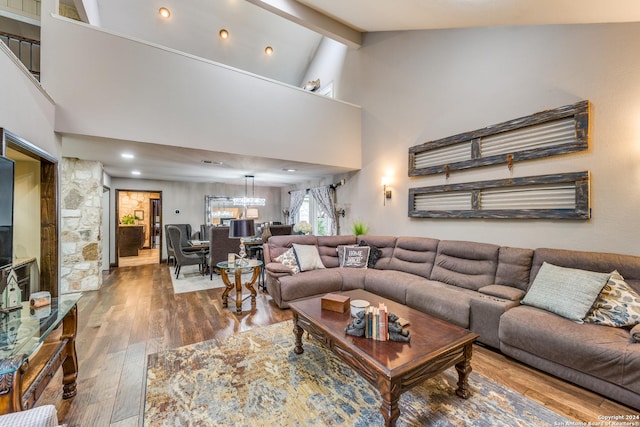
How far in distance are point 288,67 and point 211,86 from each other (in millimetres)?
3937

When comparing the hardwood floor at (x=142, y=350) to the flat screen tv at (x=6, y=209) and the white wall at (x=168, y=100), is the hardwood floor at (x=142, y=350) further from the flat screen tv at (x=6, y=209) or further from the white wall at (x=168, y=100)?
the white wall at (x=168, y=100)

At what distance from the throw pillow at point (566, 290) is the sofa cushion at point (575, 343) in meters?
0.07

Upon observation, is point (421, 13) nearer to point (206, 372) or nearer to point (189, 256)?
point (206, 372)

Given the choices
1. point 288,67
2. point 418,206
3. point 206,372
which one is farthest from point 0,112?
point 288,67

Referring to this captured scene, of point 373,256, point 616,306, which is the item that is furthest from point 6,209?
point 616,306

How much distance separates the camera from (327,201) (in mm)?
6406

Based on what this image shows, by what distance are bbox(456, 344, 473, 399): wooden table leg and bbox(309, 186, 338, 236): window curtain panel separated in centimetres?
436

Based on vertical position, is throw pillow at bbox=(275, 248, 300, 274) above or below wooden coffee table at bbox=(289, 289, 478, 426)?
above

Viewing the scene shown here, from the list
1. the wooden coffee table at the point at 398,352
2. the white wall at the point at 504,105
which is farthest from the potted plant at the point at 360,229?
the wooden coffee table at the point at 398,352

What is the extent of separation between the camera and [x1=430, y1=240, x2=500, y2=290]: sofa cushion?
10.0 ft

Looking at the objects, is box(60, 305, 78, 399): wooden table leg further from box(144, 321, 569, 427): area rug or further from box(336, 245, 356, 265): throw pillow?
box(336, 245, 356, 265): throw pillow

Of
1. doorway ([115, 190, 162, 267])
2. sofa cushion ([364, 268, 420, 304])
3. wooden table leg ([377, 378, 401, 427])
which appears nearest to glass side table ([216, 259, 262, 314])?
sofa cushion ([364, 268, 420, 304])

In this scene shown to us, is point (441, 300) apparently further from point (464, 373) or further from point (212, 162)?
point (212, 162)


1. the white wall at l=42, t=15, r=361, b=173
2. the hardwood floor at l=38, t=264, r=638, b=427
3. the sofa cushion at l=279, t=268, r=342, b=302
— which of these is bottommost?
the hardwood floor at l=38, t=264, r=638, b=427
